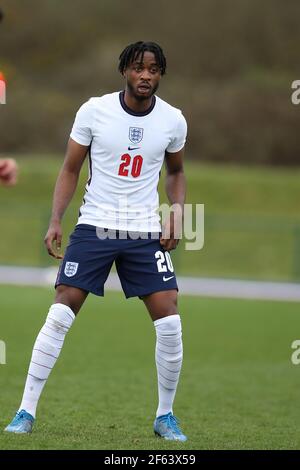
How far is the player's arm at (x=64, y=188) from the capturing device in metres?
6.47

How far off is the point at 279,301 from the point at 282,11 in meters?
28.9

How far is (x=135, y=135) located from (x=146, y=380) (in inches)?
165

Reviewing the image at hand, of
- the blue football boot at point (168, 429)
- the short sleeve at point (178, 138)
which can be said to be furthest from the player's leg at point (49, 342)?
the short sleeve at point (178, 138)

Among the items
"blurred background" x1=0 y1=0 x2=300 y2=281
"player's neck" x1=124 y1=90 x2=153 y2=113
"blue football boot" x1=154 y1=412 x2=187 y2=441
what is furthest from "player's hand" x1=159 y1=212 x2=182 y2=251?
"blurred background" x1=0 y1=0 x2=300 y2=281

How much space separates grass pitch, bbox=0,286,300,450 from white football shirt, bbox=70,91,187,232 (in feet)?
4.43

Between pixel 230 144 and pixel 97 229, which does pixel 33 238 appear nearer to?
pixel 230 144

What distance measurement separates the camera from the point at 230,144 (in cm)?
4447

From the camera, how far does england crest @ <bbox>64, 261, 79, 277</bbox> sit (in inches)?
253

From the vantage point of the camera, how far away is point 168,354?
6590 mm

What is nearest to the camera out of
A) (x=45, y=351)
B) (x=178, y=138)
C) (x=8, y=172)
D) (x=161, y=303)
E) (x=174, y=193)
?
(x=8, y=172)

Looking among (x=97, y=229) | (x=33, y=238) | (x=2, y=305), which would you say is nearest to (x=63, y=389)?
(x=97, y=229)

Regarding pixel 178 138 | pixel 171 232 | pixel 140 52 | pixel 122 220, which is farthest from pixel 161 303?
pixel 140 52

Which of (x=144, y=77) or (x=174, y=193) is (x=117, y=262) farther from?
(x=144, y=77)

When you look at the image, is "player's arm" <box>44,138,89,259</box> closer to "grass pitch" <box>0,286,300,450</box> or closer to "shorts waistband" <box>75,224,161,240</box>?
"shorts waistband" <box>75,224,161,240</box>
